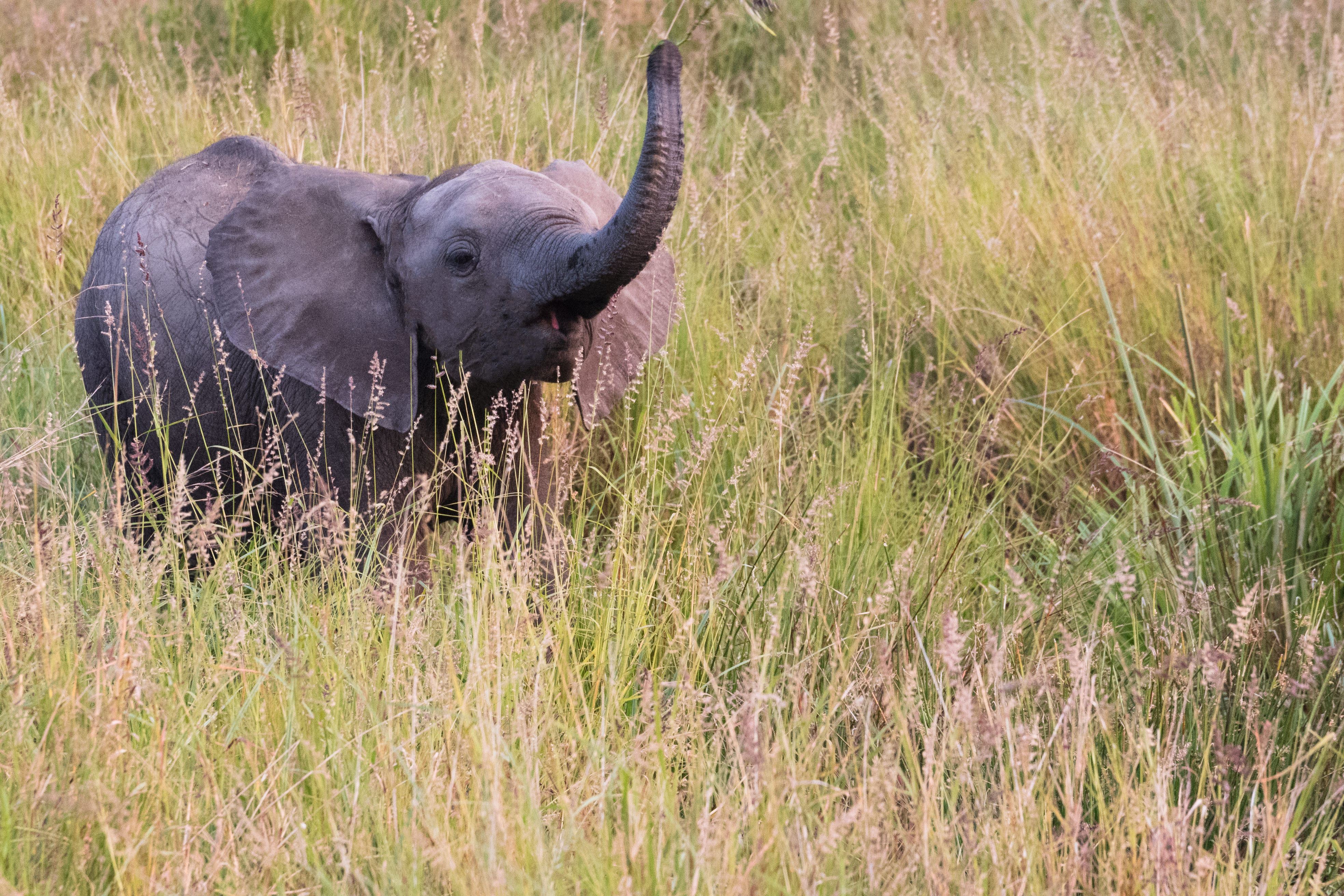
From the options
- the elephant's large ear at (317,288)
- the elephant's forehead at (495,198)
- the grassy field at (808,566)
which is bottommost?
the grassy field at (808,566)

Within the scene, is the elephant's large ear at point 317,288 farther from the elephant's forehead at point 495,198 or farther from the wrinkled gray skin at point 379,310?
the elephant's forehead at point 495,198

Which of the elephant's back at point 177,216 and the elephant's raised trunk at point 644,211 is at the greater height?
the elephant's raised trunk at point 644,211

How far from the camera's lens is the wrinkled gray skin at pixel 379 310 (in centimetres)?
294

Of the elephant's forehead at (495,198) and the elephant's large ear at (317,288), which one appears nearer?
the elephant's forehead at (495,198)

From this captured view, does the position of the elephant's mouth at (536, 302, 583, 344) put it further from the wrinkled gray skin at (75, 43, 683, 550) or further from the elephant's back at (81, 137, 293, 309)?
the elephant's back at (81, 137, 293, 309)

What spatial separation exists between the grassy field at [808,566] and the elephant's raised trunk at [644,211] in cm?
34

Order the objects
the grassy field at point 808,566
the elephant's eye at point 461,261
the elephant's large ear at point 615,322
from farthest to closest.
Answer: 1. the elephant's large ear at point 615,322
2. the elephant's eye at point 461,261
3. the grassy field at point 808,566

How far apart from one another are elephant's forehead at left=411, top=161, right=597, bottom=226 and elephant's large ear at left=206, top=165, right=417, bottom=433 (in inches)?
8.2

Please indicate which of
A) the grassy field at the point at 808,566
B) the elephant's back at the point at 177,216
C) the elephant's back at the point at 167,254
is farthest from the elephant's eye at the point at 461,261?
the elephant's back at the point at 177,216

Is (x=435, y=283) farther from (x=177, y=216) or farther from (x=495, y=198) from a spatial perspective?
(x=177, y=216)

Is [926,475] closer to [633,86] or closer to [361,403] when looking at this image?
[361,403]

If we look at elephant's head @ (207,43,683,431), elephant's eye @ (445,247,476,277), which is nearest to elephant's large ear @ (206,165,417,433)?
elephant's head @ (207,43,683,431)

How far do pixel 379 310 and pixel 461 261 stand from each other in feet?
1.01

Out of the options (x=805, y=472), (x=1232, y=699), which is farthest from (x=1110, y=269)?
(x=1232, y=699)
